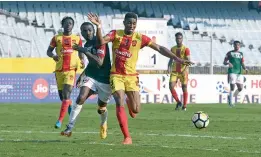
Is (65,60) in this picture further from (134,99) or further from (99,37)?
(99,37)

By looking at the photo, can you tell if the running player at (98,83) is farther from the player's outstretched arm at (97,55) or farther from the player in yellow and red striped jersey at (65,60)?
the player in yellow and red striped jersey at (65,60)

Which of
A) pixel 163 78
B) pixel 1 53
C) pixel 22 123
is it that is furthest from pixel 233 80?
pixel 22 123

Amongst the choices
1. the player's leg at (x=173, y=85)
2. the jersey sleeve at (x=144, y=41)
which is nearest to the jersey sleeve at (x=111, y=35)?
the jersey sleeve at (x=144, y=41)

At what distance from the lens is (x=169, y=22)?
53719mm

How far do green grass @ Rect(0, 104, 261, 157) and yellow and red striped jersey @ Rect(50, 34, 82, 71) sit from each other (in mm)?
1395

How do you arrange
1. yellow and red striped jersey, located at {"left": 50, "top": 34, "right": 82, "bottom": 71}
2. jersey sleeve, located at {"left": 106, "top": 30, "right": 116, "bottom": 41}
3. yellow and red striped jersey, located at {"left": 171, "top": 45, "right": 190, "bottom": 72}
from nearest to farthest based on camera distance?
jersey sleeve, located at {"left": 106, "top": 30, "right": 116, "bottom": 41} → yellow and red striped jersey, located at {"left": 50, "top": 34, "right": 82, "bottom": 71} → yellow and red striped jersey, located at {"left": 171, "top": 45, "right": 190, "bottom": 72}

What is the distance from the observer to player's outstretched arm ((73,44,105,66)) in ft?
46.9

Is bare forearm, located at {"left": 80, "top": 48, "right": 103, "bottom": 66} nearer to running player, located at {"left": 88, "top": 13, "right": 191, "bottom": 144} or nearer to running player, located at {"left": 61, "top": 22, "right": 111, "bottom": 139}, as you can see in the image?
running player, located at {"left": 61, "top": 22, "right": 111, "bottom": 139}

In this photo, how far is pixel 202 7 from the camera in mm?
57812

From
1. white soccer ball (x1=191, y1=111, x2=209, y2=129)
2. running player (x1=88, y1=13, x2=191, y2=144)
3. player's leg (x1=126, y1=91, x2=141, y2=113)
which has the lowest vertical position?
white soccer ball (x1=191, y1=111, x2=209, y2=129)

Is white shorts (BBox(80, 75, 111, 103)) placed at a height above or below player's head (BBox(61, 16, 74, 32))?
below

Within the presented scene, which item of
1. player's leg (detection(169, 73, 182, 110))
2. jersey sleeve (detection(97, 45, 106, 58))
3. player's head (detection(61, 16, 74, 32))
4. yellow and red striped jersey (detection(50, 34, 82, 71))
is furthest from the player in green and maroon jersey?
jersey sleeve (detection(97, 45, 106, 58))

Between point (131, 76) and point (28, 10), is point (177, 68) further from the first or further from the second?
point (28, 10)

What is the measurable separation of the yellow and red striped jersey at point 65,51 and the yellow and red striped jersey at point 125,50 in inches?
174
